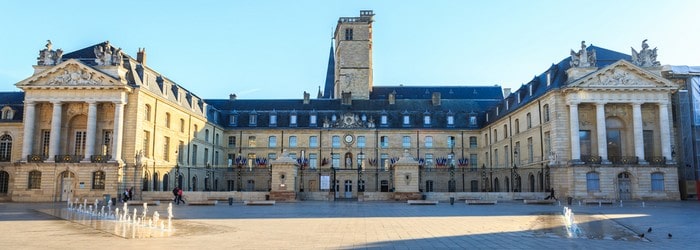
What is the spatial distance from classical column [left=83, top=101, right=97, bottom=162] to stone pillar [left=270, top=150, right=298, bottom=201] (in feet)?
50.2

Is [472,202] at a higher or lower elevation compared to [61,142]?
lower

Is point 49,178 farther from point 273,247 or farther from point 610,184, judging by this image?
point 610,184

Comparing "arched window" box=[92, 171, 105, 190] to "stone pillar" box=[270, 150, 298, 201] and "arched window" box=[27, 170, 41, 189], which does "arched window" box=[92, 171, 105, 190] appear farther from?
"stone pillar" box=[270, 150, 298, 201]

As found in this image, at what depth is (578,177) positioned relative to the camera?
4288 centimetres

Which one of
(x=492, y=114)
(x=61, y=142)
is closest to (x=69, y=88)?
(x=61, y=142)

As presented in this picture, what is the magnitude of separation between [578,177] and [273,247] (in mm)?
35698

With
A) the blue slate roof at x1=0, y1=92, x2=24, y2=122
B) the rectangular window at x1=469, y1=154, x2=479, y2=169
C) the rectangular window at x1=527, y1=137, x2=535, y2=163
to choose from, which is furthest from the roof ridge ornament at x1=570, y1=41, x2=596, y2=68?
the blue slate roof at x1=0, y1=92, x2=24, y2=122

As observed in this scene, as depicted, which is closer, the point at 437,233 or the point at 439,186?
the point at 437,233

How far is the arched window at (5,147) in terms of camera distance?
5122 cm

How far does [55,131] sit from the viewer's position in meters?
45.0

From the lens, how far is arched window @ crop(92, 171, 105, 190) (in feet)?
145

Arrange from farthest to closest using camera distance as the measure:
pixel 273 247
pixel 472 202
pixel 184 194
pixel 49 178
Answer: pixel 49 178
pixel 184 194
pixel 472 202
pixel 273 247

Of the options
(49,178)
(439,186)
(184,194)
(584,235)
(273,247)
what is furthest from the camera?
(439,186)

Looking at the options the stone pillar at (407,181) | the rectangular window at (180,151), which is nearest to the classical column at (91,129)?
the rectangular window at (180,151)
